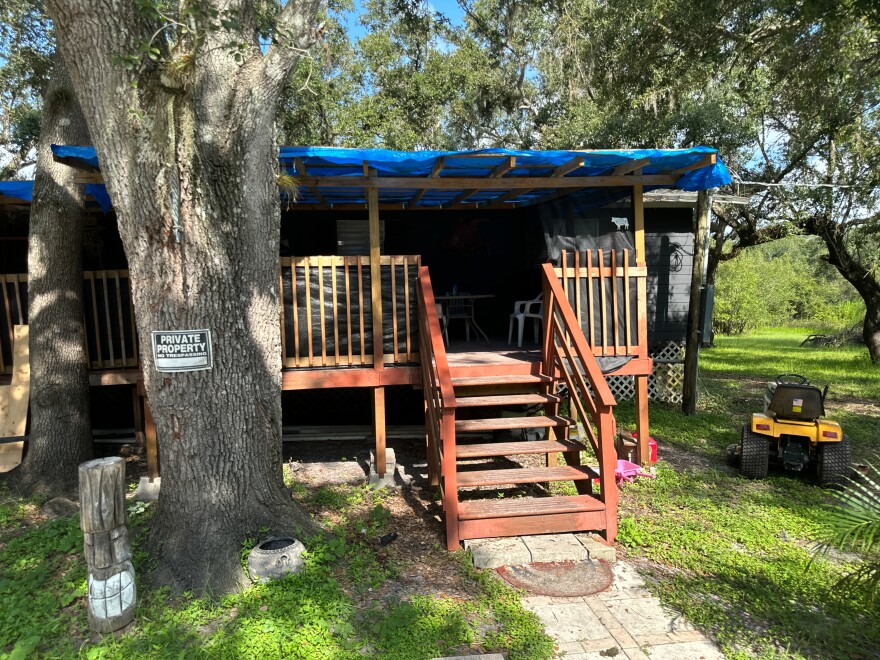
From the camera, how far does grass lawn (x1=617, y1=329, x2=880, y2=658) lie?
9.75 feet

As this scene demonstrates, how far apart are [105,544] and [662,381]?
820cm

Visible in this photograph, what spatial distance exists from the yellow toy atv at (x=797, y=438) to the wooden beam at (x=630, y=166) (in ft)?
7.83

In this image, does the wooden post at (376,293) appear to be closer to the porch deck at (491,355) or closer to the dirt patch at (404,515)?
the dirt patch at (404,515)

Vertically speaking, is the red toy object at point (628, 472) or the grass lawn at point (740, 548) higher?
the red toy object at point (628, 472)

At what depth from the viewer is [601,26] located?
9.02m

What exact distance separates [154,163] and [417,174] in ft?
8.83

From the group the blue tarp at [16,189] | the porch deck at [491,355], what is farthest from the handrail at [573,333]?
the blue tarp at [16,189]

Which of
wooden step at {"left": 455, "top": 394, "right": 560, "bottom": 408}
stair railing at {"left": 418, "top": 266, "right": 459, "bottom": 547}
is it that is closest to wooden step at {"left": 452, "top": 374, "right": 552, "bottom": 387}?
wooden step at {"left": 455, "top": 394, "right": 560, "bottom": 408}

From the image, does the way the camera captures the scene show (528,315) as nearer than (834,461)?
No

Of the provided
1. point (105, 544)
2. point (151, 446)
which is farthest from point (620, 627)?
point (151, 446)

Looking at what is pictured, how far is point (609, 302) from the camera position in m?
5.61

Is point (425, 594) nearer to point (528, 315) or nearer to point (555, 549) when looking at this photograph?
point (555, 549)

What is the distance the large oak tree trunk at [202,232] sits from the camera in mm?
3014

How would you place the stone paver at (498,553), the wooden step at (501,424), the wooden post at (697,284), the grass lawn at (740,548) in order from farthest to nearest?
1. the wooden post at (697,284)
2. the wooden step at (501,424)
3. the stone paver at (498,553)
4. the grass lawn at (740,548)
